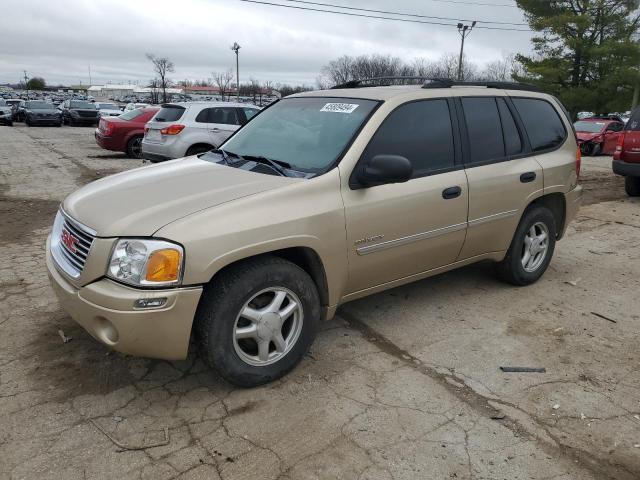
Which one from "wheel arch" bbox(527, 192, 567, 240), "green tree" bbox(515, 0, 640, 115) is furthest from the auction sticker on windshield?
"green tree" bbox(515, 0, 640, 115)

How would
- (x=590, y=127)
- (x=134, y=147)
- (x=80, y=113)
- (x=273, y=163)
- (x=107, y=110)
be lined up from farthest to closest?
(x=107, y=110) < (x=80, y=113) < (x=590, y=127) < (x=134, y=147) < (x=273, y=163)

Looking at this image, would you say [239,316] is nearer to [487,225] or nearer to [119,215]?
[119,215]

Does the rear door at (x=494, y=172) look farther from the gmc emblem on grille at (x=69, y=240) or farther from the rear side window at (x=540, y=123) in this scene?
the gmc emblem on grille at (x=69, y=240)

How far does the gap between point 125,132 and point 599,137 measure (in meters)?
16.2

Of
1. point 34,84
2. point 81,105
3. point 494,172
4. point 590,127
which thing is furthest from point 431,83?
point 34,84

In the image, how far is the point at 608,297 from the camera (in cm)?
476

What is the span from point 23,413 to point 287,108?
281 cm

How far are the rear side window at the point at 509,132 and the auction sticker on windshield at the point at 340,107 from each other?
1.44m

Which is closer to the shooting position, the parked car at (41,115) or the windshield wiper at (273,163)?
the windshield wiper at (273,163)

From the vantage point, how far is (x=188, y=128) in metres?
10.6

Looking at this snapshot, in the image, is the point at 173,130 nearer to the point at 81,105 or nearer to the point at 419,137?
the point at 419,137

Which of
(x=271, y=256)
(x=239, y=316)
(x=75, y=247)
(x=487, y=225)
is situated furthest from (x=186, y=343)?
(x=487, y=225)

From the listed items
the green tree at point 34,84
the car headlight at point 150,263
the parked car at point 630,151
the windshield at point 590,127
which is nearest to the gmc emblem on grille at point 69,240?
the car headlight at point 150,263

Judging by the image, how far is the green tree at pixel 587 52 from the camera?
27.1 metres
